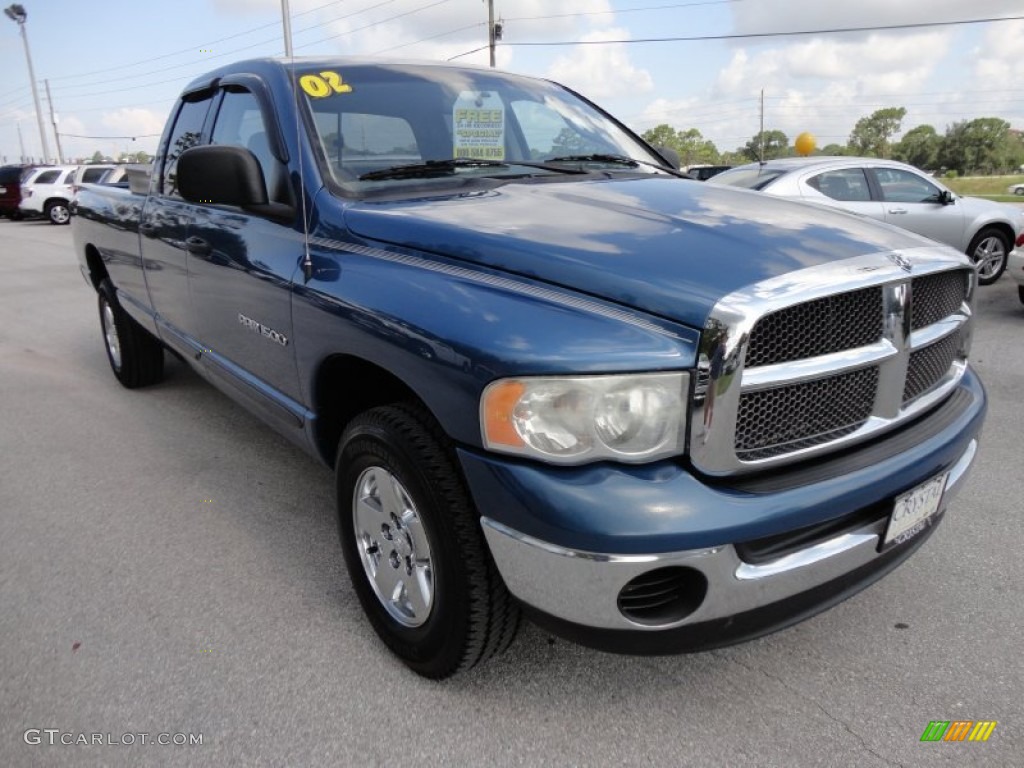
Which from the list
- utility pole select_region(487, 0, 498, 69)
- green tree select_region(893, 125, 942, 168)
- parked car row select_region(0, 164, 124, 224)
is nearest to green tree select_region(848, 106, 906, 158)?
green tree select_region(893, 125, 942, 168)

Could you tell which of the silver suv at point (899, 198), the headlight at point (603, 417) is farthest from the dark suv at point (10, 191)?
the headlight at point (603, 417)

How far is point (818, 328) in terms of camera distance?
185 centimetres

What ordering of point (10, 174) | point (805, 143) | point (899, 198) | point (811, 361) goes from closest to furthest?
1. point (811, 361)
2. point (899, 198)
3. point (805, 143)
4. point (10, 174)

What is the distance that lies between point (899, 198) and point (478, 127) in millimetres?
7274

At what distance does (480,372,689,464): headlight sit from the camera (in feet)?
5.65

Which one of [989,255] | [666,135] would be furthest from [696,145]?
[989,255]

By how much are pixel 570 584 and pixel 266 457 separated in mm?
2717

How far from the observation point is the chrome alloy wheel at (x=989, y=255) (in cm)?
914

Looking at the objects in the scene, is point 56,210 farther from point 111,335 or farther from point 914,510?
point 914,510

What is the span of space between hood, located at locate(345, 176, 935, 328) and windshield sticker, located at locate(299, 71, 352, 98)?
0.64 metres

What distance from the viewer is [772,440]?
72.7 inches

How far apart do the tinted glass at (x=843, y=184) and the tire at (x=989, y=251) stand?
1684 mm

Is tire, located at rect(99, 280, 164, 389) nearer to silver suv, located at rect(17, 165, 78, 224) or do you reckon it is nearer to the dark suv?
silver suv, located at rect(17, 165, 78, 224)

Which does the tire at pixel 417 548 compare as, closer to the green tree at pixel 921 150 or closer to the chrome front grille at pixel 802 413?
the chrome front grille at pixel 802 413
